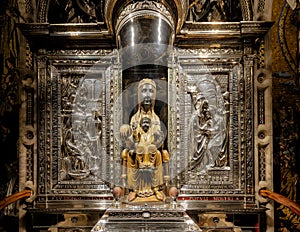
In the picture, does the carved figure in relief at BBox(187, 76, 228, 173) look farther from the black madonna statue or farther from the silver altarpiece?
the black madonna statue

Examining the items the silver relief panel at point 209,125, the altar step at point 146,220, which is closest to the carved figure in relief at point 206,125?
the silver relief panel at point 209,125

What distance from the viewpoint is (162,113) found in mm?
5949

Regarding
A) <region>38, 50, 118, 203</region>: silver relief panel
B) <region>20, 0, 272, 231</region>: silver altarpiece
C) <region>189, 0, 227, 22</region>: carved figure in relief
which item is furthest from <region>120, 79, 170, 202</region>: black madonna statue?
<region>189, 0, 227, 22</region>: carved figure in relief

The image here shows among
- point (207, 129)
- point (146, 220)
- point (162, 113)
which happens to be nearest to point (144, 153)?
point (162, 113)

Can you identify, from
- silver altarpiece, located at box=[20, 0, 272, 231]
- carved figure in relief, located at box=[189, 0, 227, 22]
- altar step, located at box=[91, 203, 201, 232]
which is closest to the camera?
altar step, located at box=[91, 203, 201, 232]

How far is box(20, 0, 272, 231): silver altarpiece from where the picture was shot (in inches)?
233

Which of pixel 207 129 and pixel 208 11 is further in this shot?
pixel 208 11

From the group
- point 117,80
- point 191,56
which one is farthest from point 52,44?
point 191,56

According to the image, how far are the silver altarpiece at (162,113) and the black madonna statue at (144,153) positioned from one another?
0.83ft

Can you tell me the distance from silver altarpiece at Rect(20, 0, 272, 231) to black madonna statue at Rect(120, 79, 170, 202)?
0.83ft

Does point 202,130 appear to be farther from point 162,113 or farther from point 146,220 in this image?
point 146,220

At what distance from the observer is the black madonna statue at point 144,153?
5484mm

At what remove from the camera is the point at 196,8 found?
6.16 meters

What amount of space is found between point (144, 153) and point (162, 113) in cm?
74
